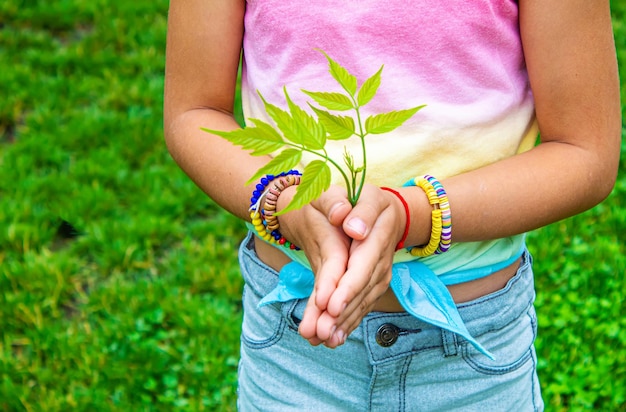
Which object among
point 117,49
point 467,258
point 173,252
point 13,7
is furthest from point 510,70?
point 13,7

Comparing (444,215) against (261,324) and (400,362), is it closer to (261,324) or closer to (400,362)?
(400,362)

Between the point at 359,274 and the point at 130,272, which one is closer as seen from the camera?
the point at 359,274

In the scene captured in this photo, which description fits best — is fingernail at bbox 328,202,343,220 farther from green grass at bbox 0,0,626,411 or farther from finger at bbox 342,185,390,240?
green grass at bbox 0,0,626,411

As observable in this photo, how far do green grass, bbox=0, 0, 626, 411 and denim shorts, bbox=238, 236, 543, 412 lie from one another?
1.19 metres

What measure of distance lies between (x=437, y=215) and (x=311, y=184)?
0.30 meters

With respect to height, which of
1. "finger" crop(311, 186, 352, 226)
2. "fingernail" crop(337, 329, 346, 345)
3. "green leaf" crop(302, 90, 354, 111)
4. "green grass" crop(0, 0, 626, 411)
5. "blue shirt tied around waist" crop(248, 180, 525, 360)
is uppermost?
"green leaf" crop(302, 90, 354, 111)

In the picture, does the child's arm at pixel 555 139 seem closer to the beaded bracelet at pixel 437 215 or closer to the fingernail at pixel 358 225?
the beaded bracelet at pixel 437 215

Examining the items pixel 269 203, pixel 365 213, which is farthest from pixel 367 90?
pixel 269 203

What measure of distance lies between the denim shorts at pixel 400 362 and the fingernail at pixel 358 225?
38 cm

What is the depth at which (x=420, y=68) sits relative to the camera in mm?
1272

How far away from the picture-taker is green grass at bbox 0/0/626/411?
8.57ft

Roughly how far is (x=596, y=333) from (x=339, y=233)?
1994mm

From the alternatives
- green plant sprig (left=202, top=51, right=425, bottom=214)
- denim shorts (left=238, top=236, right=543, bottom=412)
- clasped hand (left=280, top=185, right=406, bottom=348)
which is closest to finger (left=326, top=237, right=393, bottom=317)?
clasped hand (left=280, top=185, right=406, bottom=348)

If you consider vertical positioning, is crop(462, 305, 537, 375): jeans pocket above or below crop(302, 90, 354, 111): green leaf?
below
